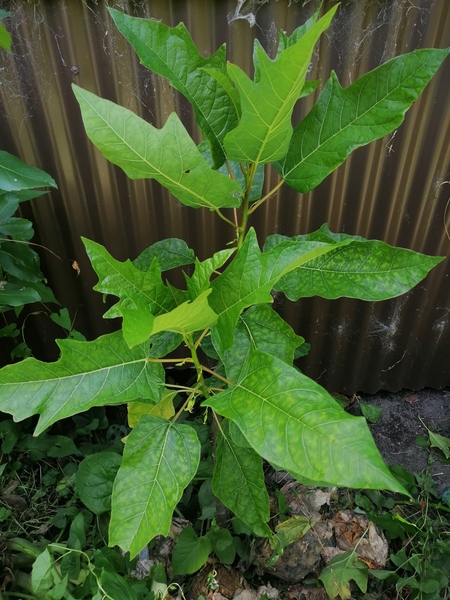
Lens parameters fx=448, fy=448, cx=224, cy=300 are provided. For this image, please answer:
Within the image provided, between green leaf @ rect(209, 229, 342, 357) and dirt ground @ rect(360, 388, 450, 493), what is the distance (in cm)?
161

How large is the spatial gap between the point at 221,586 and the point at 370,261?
116 cm

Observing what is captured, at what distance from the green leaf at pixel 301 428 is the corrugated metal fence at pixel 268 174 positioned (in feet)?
3.02

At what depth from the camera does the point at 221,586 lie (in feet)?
4.70

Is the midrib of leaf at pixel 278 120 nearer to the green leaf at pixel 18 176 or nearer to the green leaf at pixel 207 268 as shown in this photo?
the green leaf at pixel 207 268

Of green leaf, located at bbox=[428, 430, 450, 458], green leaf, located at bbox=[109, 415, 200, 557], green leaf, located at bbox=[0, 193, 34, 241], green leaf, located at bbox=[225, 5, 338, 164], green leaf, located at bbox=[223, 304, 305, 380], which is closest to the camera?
green leaf, located at bbox=[225, 5, 338, 164]

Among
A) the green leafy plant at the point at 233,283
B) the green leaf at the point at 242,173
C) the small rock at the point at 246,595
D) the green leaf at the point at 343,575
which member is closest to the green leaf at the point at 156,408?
the green leafy plant at the point at 233,283

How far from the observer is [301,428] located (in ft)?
2.18

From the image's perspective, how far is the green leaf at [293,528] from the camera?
1.45m

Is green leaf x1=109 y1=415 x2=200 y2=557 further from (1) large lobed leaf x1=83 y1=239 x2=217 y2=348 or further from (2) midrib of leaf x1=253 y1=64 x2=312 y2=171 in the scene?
(2) midrib of leaf x1=253 y1=64 x2=312 y2=171

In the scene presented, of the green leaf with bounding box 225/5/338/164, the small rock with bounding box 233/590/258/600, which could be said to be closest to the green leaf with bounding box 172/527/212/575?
the small rock with bounding box 233/590/258/600

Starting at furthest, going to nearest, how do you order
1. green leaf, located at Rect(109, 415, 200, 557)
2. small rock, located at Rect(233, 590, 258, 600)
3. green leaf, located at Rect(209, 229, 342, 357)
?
1. small rock, located at Rect(233, 590, 258, 600)
2. green leaf, located at Rect(109, 415, 200, 557)
3. green leaf, located at Rect(209, 229, 342, 357)

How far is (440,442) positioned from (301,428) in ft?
5.49

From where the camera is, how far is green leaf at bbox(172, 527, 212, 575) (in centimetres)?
135

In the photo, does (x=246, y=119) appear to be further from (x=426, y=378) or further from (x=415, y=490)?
(x=426, y=378)
